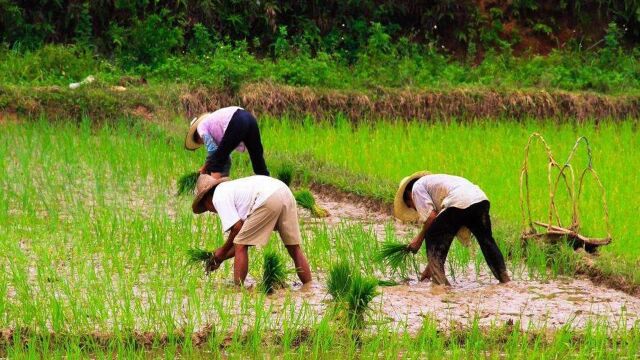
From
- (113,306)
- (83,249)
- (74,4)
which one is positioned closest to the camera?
(113,306)

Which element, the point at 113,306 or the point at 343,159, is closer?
the point at 113,306

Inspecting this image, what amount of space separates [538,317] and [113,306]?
177cm

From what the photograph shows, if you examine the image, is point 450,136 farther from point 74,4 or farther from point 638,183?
point 74,4

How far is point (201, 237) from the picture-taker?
7062 millimetres

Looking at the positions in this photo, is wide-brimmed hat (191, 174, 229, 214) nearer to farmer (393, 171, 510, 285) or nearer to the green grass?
farmer (393, 171, 510, 285)

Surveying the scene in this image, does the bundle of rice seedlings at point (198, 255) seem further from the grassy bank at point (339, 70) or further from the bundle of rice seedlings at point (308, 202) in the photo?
the grassy bank at point (339, 70)

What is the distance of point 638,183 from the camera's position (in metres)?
8.59

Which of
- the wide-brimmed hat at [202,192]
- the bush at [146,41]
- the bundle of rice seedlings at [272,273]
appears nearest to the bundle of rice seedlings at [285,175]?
the wide-brimmed hat at [202,192]

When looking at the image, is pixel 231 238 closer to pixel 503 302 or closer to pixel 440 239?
pixel 440 239

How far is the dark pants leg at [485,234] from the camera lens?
599 cm

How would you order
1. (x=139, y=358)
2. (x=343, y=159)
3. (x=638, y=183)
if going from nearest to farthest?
(x=139, y=358)
(x=638, y=183)
(x=343, y=159)

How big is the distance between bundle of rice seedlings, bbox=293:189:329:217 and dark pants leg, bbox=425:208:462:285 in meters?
1.76

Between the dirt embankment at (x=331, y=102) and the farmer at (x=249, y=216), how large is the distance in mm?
5203

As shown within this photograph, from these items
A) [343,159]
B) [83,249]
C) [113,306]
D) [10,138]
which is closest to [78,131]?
[10,138]
